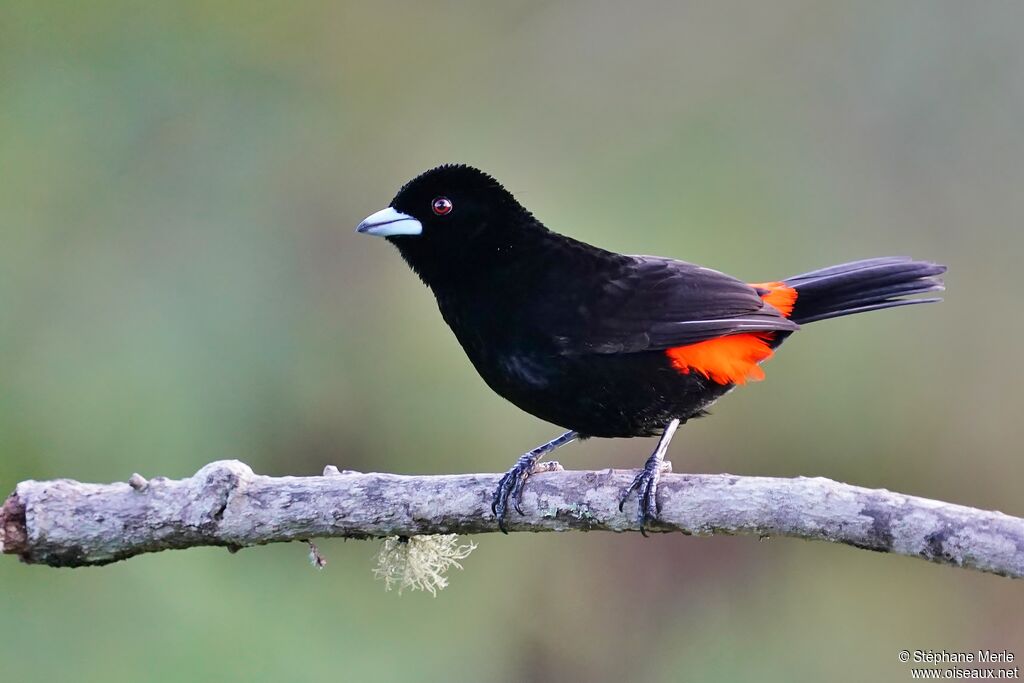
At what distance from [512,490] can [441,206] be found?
131cm

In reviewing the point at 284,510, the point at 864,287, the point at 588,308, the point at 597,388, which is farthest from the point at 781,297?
the point at 284,510

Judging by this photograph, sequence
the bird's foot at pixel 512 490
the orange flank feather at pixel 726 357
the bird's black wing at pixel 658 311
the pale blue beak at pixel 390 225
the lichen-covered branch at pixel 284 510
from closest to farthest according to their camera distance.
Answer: the lichen-covered branch at pixel 284 510
the bird's foot at pixel 512 490
the bird's black wing at pixel 658 311
the orange flank feather at pixel 726 357
the pale blue beak at pixel 390 225

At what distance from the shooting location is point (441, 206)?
14.1 ft

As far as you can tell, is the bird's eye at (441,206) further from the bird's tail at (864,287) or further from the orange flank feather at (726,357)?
the bird's tail at (864,287)

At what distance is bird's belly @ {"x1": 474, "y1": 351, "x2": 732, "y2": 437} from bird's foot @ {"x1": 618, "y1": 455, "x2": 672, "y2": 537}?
37cm

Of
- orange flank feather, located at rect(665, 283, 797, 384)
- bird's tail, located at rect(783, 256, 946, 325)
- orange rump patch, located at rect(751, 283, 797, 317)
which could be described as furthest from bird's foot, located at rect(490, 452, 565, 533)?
bird's tail, located at rect(783, 256, 946, 325)

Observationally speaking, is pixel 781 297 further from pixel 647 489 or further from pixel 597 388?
pixel 647 489

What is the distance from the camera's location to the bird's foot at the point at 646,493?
342cm

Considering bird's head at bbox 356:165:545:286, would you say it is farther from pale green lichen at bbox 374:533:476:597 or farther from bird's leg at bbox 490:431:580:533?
pale green lichen at bbox 374:533:476:597

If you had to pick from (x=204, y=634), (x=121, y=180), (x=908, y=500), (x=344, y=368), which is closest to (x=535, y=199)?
(x=344, y=368)

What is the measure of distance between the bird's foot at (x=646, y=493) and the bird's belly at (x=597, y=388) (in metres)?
0.37

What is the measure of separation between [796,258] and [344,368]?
3.27m

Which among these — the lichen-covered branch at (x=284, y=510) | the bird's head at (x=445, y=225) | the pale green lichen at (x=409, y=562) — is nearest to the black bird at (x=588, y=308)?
the bird's head at (x=445, y=225)

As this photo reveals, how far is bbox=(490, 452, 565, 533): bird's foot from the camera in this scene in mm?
3508
